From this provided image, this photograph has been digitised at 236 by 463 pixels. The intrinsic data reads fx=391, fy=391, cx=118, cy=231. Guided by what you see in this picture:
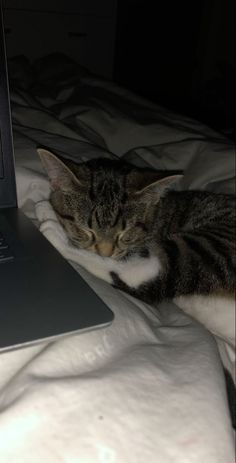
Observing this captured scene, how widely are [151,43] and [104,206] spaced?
4.51 ft

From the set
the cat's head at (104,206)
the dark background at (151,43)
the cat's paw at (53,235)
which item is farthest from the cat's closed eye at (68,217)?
the dark background at (151,43)

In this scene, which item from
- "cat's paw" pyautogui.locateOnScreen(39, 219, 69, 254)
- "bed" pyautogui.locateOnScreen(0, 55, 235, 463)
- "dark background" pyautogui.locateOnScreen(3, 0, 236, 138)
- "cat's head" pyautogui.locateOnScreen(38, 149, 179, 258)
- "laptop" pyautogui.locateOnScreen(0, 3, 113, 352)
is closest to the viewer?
"bed" pyautogui.locateOnScreen(0, 55, 235, 463)

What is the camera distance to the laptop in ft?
1.67

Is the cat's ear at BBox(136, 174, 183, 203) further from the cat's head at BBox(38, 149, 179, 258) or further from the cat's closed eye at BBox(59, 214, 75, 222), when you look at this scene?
the cat's closed eye at BBox(59, 214, 75, 222)

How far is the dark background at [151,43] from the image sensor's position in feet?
6.27

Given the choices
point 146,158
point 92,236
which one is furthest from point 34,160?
point 146,158

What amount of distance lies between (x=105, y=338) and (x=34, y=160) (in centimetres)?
60

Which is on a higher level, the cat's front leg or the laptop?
the laptop

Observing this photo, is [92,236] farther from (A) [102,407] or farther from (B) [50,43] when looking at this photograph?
(B) [50,43]

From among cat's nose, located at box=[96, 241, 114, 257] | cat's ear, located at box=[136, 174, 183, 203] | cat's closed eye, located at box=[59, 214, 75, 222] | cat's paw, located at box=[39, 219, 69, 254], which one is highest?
cat's ear, located at box=[136, 174, 183, 203]

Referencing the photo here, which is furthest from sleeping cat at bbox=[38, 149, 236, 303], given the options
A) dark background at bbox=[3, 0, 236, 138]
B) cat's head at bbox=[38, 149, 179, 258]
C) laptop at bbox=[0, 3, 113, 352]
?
dark background at bbox=[3, 0, 236, 138]

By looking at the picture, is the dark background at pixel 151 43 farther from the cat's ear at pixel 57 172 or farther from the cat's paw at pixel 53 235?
the cat's paw at pixel 53 235

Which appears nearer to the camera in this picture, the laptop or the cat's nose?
Answer: the laptop

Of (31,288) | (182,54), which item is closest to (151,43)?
(182,54)
